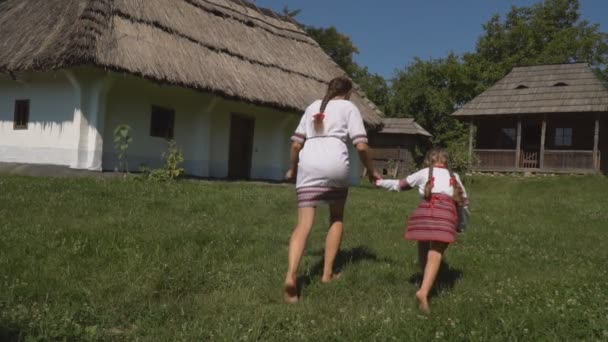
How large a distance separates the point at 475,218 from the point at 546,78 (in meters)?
19.0

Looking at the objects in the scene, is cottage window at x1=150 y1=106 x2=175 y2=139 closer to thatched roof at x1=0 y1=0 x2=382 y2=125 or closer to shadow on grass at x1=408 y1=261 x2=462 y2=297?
thatched roof at x1=0 y1=0 x2=382 y2=125

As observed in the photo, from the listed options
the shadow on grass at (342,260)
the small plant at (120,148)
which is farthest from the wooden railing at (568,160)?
the shadow on grass at (342,260)

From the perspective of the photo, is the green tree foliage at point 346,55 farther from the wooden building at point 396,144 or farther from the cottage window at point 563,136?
the cottage window at point 563,136

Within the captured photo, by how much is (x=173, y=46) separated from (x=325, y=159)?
10484 millimetres

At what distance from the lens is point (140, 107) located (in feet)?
44.7

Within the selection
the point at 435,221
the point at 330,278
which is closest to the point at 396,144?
the point at 330,278

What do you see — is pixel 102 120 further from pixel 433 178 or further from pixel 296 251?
pixel 433 178

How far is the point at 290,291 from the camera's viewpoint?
3.87 meters

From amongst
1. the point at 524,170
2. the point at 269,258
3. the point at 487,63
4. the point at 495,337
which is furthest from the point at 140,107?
the point at 487,63

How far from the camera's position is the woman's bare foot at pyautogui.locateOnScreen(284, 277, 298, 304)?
3852mm

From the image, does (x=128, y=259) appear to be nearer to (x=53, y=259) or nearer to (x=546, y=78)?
(x=53, y=259)

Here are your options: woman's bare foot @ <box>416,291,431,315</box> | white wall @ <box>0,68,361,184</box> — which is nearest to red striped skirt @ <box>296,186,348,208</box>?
woman's bare foot @ <box>416,291,431,315</box>

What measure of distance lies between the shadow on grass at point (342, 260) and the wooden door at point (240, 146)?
36.2 ft

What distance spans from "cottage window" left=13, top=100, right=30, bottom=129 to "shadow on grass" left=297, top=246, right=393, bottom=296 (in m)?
11.0
